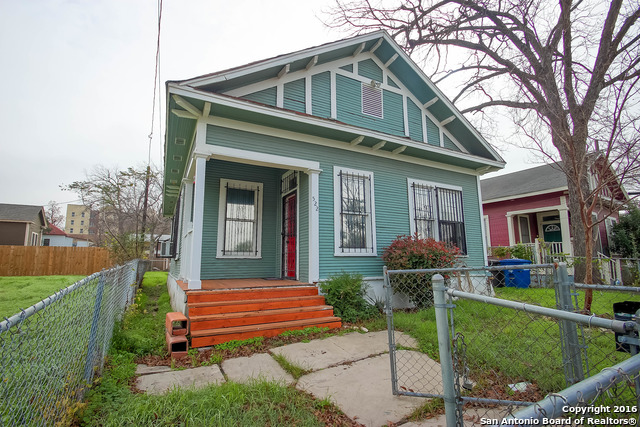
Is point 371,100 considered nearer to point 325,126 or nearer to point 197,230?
point 325,126

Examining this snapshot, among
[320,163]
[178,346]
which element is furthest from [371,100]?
[178,346]

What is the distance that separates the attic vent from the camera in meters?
7.33

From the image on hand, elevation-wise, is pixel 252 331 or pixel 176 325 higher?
pixel 176 325

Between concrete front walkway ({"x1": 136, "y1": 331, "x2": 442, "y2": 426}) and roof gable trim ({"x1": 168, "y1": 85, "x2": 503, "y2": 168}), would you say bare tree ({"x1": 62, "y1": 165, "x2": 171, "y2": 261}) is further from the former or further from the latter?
concrete front walkway ({"x1": 136, "y1": 331, "x2": 442, "y2": 426})

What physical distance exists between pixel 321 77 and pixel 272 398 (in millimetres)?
6266

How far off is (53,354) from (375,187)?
6169mm

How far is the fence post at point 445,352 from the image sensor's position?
1583mm

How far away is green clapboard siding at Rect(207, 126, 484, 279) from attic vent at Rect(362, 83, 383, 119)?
110 cm

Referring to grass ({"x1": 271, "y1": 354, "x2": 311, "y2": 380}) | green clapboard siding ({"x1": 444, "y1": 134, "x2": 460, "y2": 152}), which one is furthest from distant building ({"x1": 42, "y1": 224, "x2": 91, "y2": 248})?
grass ({"x1": 271, "y1": 354, "x2": 311, "y2": 380})

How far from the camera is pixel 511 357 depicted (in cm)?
339

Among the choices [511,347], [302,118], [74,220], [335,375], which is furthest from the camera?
[74,220]

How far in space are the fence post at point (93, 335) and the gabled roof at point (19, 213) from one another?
95.2ft

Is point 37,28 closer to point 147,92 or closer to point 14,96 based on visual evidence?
point 147,92

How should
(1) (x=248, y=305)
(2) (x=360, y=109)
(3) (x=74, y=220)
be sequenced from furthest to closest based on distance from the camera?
(3) (x=74, y=220) → (2) (x=360, y=109) → (1) (x=248, y=305)
